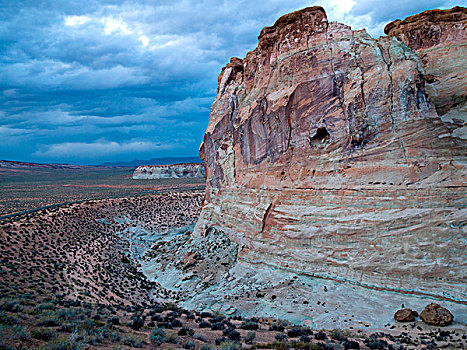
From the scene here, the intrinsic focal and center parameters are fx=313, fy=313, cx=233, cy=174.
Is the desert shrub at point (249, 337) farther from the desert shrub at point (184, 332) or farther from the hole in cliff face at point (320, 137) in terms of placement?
the hole in cliff face at point (320, 137)

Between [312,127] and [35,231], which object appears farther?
[35,231]

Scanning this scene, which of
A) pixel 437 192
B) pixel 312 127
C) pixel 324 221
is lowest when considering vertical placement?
pixel 324 221

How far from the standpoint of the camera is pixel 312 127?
17578 millimetres

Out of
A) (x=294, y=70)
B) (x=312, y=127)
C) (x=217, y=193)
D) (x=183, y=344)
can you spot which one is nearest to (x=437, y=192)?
(x=312, y=127)

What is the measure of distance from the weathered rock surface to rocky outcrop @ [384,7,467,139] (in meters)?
7.78

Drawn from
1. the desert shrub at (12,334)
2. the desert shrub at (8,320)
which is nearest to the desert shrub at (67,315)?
the desert shrub at (8,320)

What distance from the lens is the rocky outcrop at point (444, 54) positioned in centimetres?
1512

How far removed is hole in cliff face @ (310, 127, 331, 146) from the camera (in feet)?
56.4

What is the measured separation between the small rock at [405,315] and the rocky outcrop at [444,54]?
8.30 m

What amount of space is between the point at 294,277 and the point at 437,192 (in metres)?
8.16

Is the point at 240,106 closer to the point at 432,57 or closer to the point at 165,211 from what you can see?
the point at 432,57

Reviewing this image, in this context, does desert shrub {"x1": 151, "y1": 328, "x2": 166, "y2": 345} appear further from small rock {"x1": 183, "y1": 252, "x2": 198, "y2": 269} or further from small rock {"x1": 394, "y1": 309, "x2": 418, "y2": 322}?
small rock {"x1": 183, "y1": 252, "x2": 198, "y2": 269}

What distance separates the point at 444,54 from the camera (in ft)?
52.7

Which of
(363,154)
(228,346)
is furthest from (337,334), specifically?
(363,154)
